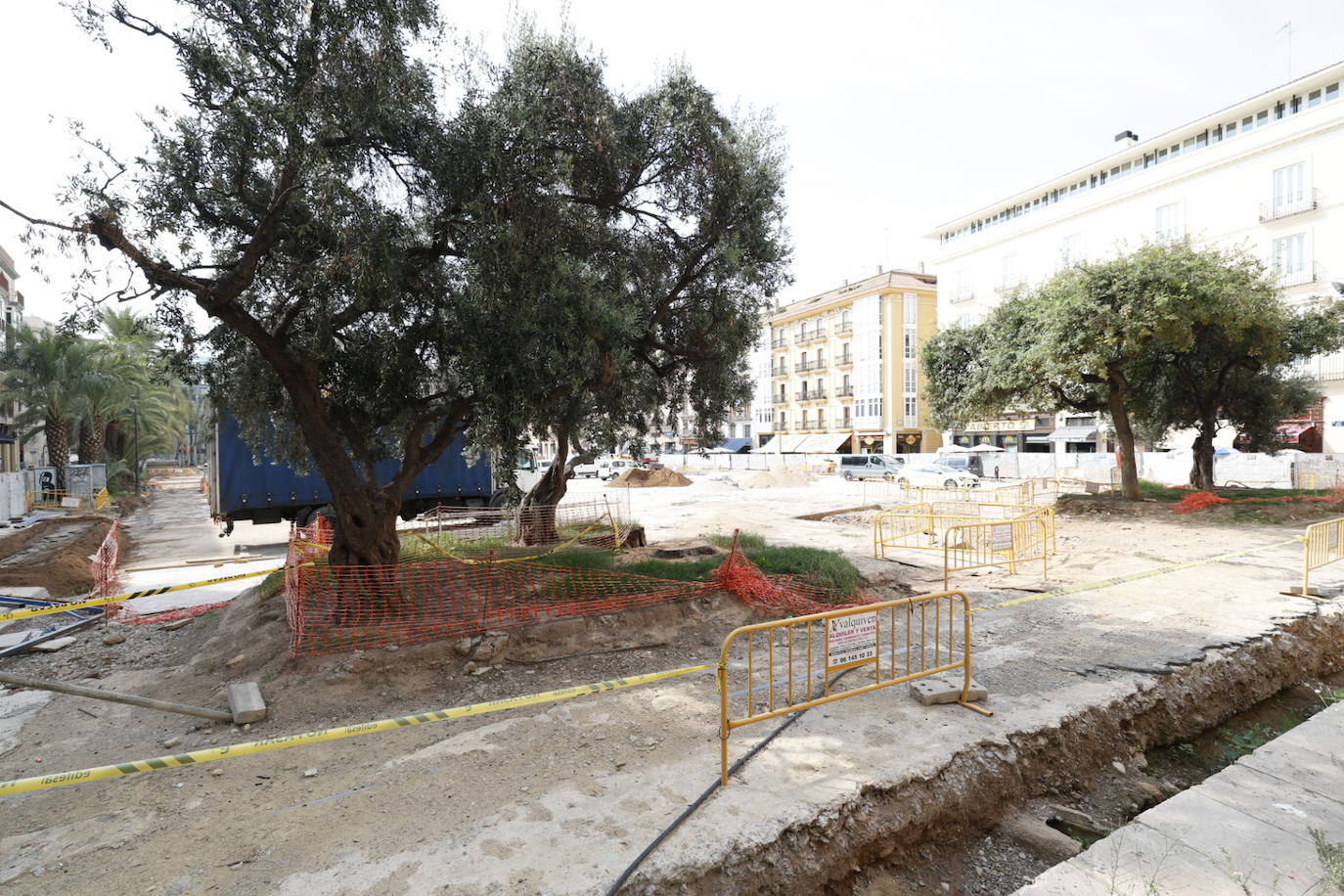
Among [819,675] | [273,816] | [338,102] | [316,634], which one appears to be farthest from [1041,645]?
[338,102]

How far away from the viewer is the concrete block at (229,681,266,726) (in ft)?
18.1

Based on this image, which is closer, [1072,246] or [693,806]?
[693,806]

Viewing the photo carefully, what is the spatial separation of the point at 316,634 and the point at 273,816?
120 inches

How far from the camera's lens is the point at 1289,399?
20.3 metres

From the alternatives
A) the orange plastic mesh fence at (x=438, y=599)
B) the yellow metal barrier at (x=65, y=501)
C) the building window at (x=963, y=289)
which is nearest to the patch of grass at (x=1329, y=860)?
the orange plastic mesh fence at (x=438, y=599)

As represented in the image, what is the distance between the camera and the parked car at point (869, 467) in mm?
38406

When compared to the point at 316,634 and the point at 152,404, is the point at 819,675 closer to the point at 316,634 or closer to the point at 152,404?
the point at 316,634

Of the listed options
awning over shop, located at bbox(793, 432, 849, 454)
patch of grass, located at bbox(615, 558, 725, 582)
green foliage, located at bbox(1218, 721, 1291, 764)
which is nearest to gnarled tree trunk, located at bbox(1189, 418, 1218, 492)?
green foliage, located at bbox(1218, 721, 1291, 764)

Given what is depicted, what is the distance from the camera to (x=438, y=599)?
7918mm

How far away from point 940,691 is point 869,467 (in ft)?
117

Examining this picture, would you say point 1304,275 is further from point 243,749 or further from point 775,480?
point 243,749

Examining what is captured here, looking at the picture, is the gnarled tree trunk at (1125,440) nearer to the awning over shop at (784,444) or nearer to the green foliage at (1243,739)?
the green foliage at (1243,739)

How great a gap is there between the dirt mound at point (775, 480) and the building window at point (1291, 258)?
24.0 meters

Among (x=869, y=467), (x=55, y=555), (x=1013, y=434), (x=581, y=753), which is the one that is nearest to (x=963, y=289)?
(x=1013, y=434)
